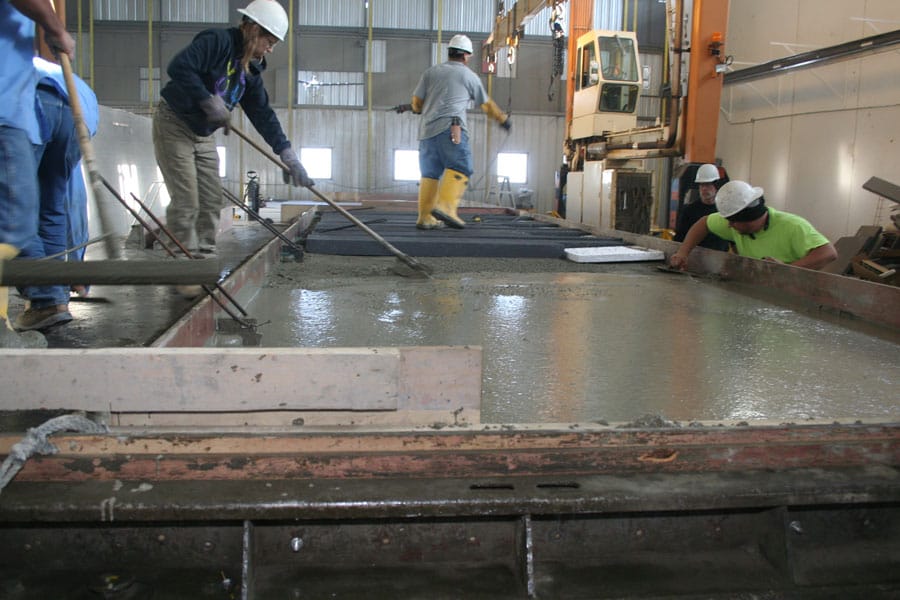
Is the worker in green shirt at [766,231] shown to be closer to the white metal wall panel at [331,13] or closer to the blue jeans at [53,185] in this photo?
the blue jeans at [53,185]

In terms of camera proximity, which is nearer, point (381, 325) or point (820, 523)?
point (820, 523)

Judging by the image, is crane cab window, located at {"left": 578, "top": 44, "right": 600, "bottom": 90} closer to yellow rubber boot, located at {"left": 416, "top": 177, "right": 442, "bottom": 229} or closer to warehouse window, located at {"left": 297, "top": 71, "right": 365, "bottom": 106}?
yellow rubber boot, located at {"left": 416, "top": 177, "right": 442, "bottom": 229}

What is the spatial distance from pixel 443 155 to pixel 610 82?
5703mm

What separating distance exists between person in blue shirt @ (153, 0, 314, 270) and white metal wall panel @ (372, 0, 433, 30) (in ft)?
52.2

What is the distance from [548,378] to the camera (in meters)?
2.13

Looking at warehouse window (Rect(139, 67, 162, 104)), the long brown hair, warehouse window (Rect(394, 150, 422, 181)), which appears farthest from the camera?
warehouse window (Rect(394, 150, 422, 181))

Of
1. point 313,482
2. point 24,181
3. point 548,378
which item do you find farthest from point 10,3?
point 548,378

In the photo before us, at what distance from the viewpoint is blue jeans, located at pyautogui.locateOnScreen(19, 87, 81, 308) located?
8.11 ft

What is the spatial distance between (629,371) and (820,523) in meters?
0.86

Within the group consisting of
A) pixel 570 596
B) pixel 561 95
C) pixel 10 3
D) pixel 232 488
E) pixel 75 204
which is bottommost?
pixel 570 596

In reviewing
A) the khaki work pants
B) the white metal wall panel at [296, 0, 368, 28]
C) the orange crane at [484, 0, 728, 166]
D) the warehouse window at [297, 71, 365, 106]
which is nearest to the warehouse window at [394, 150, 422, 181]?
the warehouse window at [297, 71, 365, 106]

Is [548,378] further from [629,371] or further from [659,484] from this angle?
[659,484]

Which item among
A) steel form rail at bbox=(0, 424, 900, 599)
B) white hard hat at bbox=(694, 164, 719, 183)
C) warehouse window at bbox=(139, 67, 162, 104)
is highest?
warehouse window at bbox=(139, 67, 162, 104)

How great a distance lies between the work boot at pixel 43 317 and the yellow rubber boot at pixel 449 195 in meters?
3.69
